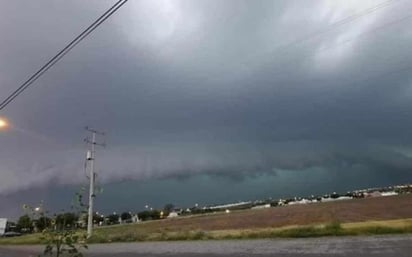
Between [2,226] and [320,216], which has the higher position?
[2,226]

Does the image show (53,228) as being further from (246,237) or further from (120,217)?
(120,217)

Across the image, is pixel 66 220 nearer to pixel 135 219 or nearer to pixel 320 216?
pixel 320 216

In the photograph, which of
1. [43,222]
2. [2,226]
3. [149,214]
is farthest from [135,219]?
[43,222]

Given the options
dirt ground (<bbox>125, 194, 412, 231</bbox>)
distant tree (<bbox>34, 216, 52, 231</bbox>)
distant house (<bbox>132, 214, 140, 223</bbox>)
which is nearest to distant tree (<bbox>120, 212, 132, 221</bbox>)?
distant house (<bbox>132, 214, 140, 223</bbox>)

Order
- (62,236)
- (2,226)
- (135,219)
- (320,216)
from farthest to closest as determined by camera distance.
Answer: (135,219), (2,226), (320,216), (62,236)

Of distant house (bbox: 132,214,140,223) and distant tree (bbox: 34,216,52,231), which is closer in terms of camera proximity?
distant tree (bbox: 34,216,52,231)

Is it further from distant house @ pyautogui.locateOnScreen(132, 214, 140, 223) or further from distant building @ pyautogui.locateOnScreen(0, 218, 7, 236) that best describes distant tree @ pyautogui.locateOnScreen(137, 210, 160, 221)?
distant building @ pyautogui.locateOnScreen(0, 218, 7, 236)

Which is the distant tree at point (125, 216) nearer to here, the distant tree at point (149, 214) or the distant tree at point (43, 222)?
the distant tree at point (149, 214)

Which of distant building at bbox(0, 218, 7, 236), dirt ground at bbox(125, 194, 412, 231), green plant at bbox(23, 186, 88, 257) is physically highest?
distant building at bbox(0, 218, 7, 236)

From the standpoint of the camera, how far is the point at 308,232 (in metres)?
33.3

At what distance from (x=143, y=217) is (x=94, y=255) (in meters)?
121

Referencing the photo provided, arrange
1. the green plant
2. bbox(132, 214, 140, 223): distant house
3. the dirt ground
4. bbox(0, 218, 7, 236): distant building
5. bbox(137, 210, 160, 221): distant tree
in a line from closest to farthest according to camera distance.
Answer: the green plant → the dirt ground → bbox(0, 218, 7, 236): distant building → bbox(132, 214, 140, 223): distant house → bbox(137, 210, 160, 221): distant tree

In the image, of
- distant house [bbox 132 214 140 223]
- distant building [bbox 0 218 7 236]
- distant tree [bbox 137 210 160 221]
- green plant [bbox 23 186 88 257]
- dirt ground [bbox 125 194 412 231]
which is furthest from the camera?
distant tree [bbox 137 210 160 221]

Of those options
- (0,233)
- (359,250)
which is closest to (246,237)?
(359,250)
